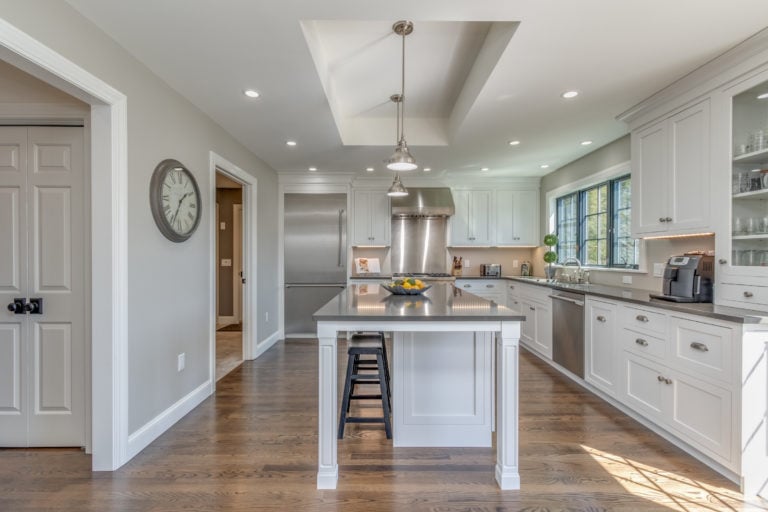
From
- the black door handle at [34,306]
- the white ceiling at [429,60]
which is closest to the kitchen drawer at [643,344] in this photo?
the white ceiling at [429,60]

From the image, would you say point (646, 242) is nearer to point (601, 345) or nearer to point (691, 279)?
point (691, 279)

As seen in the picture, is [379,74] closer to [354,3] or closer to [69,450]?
[354,3]

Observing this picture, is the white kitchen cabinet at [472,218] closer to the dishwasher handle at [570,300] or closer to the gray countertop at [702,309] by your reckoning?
the dishwasher handle at [570,300]

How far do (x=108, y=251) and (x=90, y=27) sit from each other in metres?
1.19

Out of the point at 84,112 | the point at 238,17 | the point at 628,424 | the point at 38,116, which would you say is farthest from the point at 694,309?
the point at 38,116

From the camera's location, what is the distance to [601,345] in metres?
2.99

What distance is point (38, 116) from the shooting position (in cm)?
208

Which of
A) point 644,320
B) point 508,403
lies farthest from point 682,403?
point 508,403

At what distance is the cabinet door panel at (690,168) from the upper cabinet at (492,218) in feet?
9.37

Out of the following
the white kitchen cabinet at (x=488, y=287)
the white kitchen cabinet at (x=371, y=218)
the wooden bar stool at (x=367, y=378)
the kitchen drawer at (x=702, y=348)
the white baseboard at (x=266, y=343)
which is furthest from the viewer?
the white kitchen cabinet at (x=371, y=218)

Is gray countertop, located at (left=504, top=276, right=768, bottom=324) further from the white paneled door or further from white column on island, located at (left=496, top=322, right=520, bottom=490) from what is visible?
the white paneled door

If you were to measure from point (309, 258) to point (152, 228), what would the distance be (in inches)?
A: 111

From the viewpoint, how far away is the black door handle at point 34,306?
2.10m

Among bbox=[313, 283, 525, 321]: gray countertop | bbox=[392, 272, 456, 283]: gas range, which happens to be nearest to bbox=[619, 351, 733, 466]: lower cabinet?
bbox=[313, 283, 525, 321]: gray countertop
